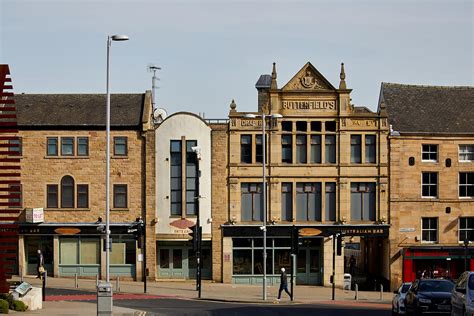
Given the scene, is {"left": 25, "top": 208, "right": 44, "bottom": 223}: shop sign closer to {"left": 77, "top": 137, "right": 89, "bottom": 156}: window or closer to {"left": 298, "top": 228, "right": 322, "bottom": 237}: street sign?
{"left": 77, "top": 137, "right": 89, "bottom": 156}: window

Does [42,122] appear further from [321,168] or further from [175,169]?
[321,168]

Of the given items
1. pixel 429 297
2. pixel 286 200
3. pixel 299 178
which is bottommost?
pixel 429 297

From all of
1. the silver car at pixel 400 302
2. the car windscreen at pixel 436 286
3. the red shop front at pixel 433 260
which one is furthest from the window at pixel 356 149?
the car windscreen at pixel 436 286

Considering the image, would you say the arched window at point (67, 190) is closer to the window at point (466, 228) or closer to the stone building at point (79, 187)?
the stone building at point (79, 187)

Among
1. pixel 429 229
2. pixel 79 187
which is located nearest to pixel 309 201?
pixel 429 229

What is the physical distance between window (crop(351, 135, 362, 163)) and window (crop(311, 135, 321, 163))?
2.02 metres

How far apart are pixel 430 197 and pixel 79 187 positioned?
21.1 meters

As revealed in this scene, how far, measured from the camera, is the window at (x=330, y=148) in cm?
6309

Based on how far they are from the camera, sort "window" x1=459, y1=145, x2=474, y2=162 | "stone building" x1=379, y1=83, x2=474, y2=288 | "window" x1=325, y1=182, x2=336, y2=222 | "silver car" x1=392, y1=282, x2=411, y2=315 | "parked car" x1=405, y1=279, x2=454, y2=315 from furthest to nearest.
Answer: "window" x1=459, y1=145, x2=474, y2=162, "window" x1=325, y1=182, x2=336, y2=222, "stone building" x1=379, y1=83, x2=474, y2=288, "silver car" x1=392, y1=282, x2=411, y2=315, "parked car" x1=405, y1=279, x2=454, y2=315

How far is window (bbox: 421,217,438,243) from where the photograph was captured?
63.4m

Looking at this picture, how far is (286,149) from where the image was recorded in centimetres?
6309

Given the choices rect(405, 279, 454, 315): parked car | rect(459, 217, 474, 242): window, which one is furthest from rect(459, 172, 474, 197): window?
rect(405, 279, 454, 315): parked car

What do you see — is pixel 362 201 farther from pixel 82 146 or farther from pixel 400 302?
pixel 400 302

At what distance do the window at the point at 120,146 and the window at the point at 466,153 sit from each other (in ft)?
66.4
